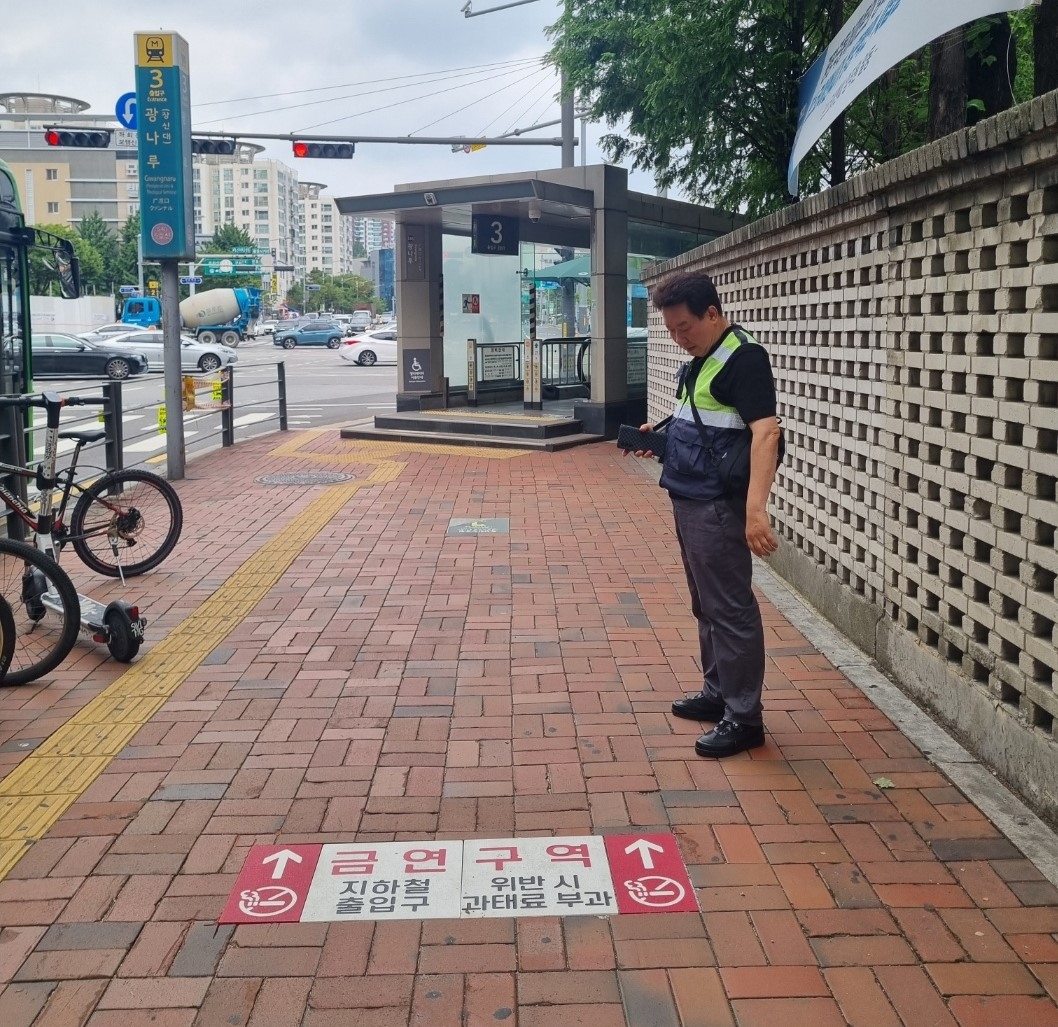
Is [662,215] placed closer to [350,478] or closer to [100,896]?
[350,478]

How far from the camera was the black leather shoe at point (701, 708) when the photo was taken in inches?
196

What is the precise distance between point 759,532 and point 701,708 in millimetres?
1012

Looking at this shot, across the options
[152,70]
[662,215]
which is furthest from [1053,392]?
[662,215]

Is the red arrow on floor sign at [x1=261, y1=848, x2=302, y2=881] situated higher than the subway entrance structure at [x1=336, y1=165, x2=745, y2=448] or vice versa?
the subway entrance structure at [x1=336, y1=165, x2=745, y2=448]

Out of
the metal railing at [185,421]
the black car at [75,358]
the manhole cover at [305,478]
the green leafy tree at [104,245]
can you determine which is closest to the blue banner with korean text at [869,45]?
the metal railing at [185,421]

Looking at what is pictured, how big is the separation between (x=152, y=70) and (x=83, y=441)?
20.5ft

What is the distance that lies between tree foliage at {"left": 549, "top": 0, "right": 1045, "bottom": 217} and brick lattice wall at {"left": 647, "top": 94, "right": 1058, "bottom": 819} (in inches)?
204

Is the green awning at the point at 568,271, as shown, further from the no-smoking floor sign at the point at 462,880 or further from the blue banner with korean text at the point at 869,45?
the no-smoking floor sign at the point at 462,880

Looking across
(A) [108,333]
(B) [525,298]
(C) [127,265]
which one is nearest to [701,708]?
(B) [525,298]

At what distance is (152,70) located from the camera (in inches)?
473

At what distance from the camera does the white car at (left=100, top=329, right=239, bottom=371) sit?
124ft

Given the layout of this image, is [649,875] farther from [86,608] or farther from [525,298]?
[525,298]

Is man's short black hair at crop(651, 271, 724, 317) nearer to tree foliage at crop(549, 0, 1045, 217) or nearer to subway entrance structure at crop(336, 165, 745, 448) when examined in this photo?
tree foliage at crop(549, 0, 1045, 217)

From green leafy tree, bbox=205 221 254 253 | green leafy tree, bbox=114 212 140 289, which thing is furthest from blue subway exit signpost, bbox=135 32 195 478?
green leafy tree, bbox=205 221 254 253
